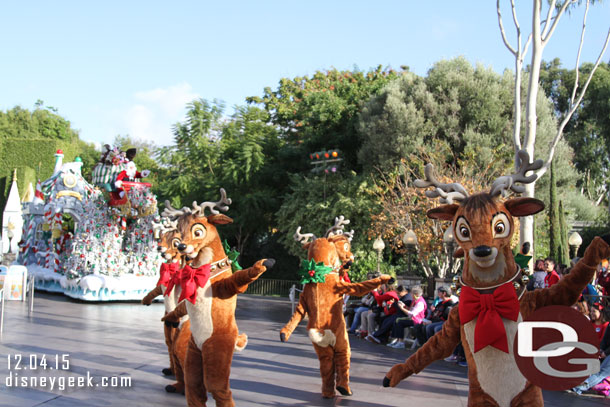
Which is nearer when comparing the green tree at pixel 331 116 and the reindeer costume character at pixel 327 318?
the reindeer costume character at pixel 327 318

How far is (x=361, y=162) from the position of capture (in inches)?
833

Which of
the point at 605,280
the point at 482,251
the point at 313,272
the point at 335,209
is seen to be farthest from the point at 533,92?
the point at 482,251

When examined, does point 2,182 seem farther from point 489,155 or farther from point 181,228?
point 181,228

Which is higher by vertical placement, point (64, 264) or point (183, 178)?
point (183, 178)

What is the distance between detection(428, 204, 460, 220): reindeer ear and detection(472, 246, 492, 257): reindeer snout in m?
0.58

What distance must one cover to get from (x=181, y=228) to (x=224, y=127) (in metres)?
20.5

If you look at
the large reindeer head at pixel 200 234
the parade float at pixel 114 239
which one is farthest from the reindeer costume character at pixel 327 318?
the parade float at pixel 114 239

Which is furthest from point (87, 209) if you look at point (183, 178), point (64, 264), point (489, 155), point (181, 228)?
point (489, 155)

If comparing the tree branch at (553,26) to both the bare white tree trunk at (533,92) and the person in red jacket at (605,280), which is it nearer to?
the bare white tree trunk at (533,92)

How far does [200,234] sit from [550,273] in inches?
224

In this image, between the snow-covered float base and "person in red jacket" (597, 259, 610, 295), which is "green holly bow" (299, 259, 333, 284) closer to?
"person in red jacket" (597, 259, 610, 295)

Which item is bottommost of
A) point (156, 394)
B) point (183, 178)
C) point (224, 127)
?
point (156, 394)

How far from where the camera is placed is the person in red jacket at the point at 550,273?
28.3 ft

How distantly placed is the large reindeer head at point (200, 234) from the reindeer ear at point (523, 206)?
273 centimetres
